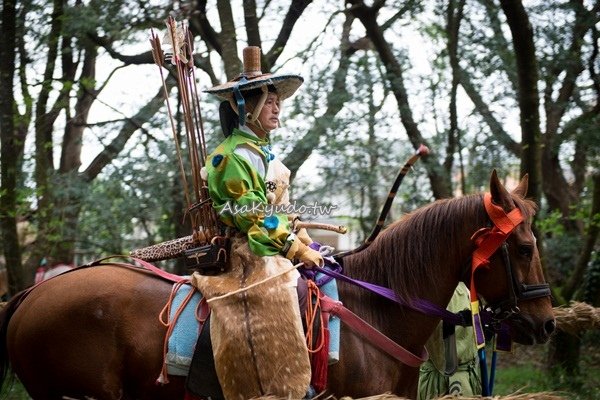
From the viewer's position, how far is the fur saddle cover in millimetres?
3961

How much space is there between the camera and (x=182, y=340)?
416 centimetres

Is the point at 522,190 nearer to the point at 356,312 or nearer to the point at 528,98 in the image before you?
the point at 356,312

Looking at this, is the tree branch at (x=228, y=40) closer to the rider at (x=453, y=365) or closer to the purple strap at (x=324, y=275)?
the rider at (x=453, y=365)

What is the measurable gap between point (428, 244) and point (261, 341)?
1.04 meters

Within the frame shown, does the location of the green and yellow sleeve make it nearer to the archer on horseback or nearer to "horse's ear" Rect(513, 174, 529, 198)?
the archer on horseback

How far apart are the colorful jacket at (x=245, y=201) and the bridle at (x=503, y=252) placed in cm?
100

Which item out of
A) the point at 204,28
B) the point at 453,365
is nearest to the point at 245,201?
the point at 453,365

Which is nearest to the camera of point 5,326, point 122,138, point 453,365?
point 5,326

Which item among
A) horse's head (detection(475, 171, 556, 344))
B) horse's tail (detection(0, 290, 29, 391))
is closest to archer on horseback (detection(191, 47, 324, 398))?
horse's head (detection(475, 171, 556, 344))

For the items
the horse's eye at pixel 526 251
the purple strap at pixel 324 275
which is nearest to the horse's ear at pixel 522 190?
the horse's eye at pixel 526 251

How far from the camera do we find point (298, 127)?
897 cm

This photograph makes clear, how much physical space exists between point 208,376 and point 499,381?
645 centimetres

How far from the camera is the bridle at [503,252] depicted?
13.4 feet

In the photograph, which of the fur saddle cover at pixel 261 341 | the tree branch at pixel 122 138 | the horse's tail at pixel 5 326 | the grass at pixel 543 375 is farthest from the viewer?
the tree branch at pixel 122 138
